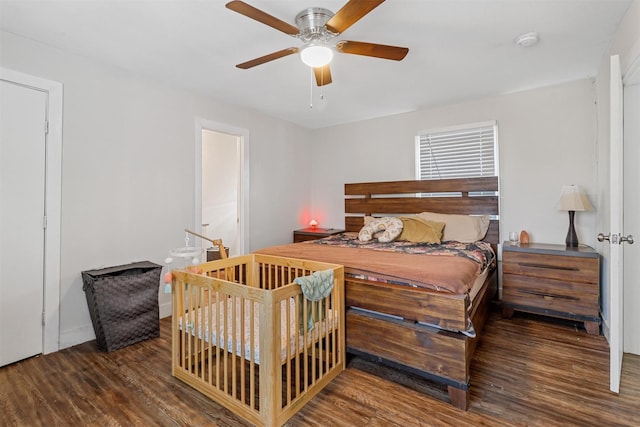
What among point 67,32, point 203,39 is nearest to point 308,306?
point 203,39

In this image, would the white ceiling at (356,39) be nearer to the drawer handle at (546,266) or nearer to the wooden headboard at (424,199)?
the wooden headboard at (424,199)

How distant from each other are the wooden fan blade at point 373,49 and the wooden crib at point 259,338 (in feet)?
4.79

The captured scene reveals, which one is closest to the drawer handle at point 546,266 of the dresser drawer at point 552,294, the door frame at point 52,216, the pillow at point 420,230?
the dresser drawer at point 552,294

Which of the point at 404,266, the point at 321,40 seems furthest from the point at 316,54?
the point at 404,266

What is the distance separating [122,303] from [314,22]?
2.59 metres

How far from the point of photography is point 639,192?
87.0 inches

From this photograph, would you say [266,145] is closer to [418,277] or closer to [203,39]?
[203,39]

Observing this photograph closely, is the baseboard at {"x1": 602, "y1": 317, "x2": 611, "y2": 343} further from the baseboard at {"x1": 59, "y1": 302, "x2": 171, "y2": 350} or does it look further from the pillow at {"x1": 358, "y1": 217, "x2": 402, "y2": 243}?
the baseboard at {"x1": 59, "y1": 302, "x2": 171, "y2": 350}

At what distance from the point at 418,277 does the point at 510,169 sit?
2349 mm

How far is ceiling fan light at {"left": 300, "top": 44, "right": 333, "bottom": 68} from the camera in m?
1.98

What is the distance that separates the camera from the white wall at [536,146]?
10.4ft

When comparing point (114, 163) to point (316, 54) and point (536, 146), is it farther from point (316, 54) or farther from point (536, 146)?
point (536, 146)

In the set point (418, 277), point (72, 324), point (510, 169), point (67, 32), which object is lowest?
point (72, 324)

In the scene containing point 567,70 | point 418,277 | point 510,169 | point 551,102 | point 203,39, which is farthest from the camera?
point 510,169
